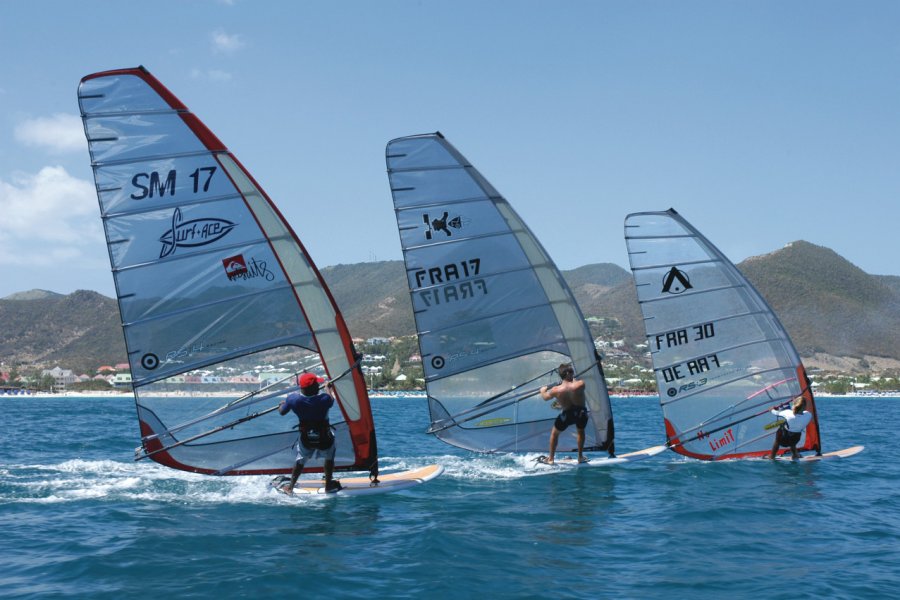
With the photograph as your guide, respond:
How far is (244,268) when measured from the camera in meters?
10.7

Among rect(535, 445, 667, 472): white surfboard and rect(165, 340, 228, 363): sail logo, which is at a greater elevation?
rect(165, 340, 228, 363): sail logo

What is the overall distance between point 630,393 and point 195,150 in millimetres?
98786

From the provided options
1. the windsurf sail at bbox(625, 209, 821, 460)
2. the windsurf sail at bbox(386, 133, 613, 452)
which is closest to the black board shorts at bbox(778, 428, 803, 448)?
the windsurf sail at bbox(625, 209, 821, 460)

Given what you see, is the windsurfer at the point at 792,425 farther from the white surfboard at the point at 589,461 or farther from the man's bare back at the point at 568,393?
the man's bare back at the point at 568,393

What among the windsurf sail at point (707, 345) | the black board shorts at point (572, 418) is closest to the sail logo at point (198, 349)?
the black board shorts at point (572, 418)

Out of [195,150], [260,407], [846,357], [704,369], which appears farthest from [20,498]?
[846,357]

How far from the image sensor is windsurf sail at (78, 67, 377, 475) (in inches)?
400

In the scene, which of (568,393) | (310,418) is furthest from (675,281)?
(310,418)

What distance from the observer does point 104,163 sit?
1007 centimetres

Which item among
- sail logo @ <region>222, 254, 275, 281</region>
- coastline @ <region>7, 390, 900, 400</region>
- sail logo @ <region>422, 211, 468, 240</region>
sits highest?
sail logo @ <region>422, 211, 468, 240</region>

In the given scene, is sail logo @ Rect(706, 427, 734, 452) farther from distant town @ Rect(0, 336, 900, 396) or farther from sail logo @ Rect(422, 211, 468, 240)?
distant town @ Rect(0, 336, 900, 396)

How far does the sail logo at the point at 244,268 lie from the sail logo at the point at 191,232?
0.35m

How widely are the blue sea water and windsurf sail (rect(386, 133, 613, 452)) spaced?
38.9 inches

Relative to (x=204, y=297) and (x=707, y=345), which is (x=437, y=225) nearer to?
(x=204, y=297)
